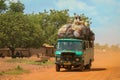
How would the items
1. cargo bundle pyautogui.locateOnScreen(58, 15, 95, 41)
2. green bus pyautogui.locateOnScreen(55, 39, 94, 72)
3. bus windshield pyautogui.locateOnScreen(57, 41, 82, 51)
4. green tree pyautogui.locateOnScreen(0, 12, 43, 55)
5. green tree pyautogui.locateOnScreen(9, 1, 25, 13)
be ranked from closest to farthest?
green bus pyautogui.locateOnScreen(55, 39, 94, 72) < bus windshield pyautogui.locateOnScreen(57, 41, 82, 51) < cargo bundle pyautogui.locateOnScreen(58, 15, 95, 41) < green tree pyautogui.locateOnScreen(0, 12, 43, 55) < green tree pyautogui.locateOnScreen(9, 1, 25, 13)

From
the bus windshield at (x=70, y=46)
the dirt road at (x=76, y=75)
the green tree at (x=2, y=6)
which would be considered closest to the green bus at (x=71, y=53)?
the bus windshield at (x=70, y=46)

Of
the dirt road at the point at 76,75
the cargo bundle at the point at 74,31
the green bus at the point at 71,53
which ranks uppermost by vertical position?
the cargo bundle at the point at 74,31

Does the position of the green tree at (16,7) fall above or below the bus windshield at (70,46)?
above

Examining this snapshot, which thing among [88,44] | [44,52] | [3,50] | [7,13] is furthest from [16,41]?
[88,44]

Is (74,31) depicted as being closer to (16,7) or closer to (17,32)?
(17,32)

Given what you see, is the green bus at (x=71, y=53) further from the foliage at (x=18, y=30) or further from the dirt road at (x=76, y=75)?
the foliage at (x=18, y=30)

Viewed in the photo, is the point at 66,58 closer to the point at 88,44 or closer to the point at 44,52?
the point at 88,44

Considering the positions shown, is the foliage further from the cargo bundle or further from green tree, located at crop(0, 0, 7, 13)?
the cargo bundle

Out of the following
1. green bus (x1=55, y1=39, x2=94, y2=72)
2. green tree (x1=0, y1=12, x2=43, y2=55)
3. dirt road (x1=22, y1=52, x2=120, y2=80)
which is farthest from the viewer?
green tree (x1=0, y1=12, x2=43, y2=55)

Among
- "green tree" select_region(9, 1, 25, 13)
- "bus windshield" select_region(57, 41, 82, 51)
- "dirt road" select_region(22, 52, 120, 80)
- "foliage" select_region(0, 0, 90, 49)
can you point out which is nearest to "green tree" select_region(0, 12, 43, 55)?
"foliage" select_region(0, 0, 90, 49)

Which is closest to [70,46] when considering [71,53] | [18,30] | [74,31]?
[71,53]

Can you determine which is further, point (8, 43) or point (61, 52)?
point (8, 43)

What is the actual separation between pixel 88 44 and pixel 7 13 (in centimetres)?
3619

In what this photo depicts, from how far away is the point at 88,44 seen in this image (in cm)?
3341
